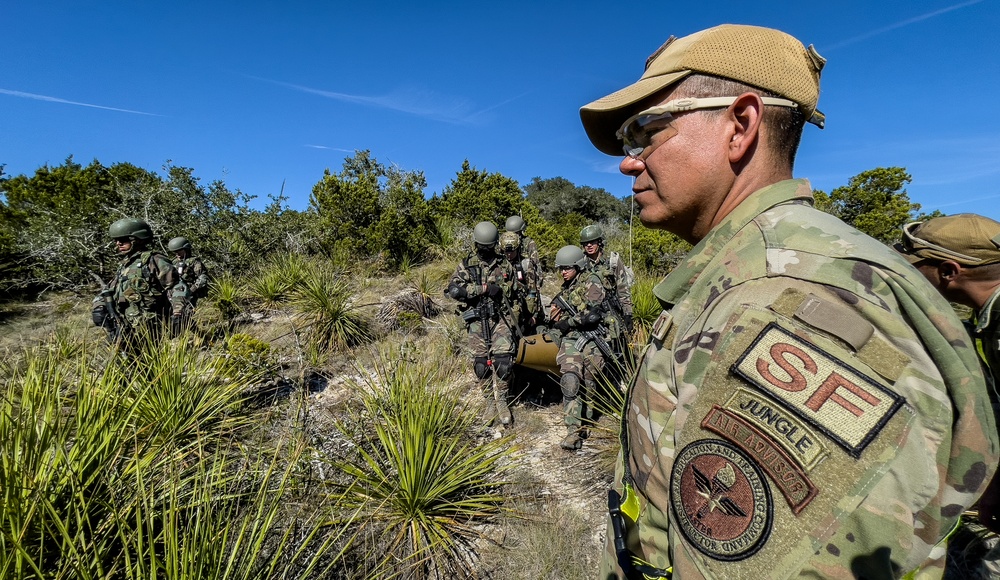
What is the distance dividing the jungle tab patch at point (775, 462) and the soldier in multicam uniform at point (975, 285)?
7.01 ft

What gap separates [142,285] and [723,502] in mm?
7537

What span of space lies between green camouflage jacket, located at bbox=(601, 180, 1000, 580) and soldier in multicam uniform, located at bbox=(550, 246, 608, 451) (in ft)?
12.5

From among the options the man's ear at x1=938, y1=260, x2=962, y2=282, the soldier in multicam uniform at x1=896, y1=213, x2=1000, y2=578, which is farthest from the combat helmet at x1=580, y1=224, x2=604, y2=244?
the man's ear at x1=938, y1=260, x2=962, y2=282

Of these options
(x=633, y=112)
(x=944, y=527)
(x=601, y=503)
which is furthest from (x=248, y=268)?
(x=944, y=527)

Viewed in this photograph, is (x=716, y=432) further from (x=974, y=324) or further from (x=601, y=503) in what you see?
(x=601, y=503)

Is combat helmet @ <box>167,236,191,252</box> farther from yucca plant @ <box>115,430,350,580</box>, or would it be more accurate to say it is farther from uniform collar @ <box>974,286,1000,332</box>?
uniform collar @ <box>974,286,1000,332</box>

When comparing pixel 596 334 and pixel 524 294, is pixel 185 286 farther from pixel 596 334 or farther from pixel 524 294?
pixel 596 334

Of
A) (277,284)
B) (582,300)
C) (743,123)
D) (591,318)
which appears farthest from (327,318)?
(743,123)

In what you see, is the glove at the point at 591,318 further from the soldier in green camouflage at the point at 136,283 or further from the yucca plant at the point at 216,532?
the soldier in green camouflage at the point at 136,283

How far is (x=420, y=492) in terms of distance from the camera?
2.89 metres

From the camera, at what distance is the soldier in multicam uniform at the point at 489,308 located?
207 inches

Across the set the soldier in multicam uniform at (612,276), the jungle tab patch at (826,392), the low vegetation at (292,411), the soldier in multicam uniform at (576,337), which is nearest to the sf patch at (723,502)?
the jungle tab patch at (826,392)

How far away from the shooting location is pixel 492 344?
5.33 metres

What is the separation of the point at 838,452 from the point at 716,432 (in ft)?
0.50
